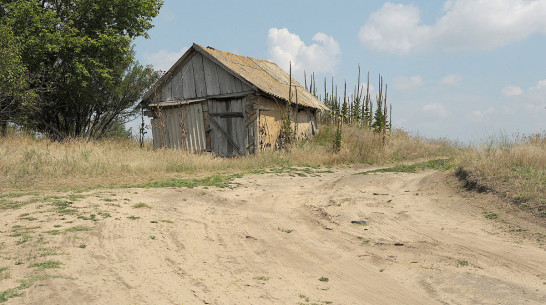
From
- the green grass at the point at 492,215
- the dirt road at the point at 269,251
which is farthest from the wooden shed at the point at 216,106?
the green grass at the point at 492,215

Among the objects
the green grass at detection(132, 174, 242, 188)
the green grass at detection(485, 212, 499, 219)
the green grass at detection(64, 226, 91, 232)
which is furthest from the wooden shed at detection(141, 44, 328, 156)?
the green grass at detection(64, 226, 91, 232)

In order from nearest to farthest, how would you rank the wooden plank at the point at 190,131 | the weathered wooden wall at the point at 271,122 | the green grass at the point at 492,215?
the green grass at the point at 492,215 → the weathered wooden wall at the point at 271,122 → the wooden plank at the point at 190,131

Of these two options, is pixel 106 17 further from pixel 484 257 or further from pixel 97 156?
pixel 484 257

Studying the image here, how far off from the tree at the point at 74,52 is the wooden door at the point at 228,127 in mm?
5447

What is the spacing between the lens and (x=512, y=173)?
9.32 metres

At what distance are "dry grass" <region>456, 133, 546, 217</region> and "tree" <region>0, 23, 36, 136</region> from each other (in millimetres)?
15112

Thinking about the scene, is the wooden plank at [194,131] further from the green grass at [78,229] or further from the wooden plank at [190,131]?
the green grass at [78,229]

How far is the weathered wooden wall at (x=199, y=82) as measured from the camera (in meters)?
17.0

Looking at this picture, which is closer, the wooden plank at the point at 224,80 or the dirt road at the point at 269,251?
the dirt road at the point at 269,251

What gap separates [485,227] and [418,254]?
2060 millimetres

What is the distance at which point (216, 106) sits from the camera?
17391 millimetres

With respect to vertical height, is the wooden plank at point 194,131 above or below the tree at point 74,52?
below

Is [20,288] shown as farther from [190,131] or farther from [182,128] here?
[190,131]

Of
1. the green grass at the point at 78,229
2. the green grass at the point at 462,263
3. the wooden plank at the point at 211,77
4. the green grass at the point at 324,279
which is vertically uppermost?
the wooden plank at the point at 211,77
